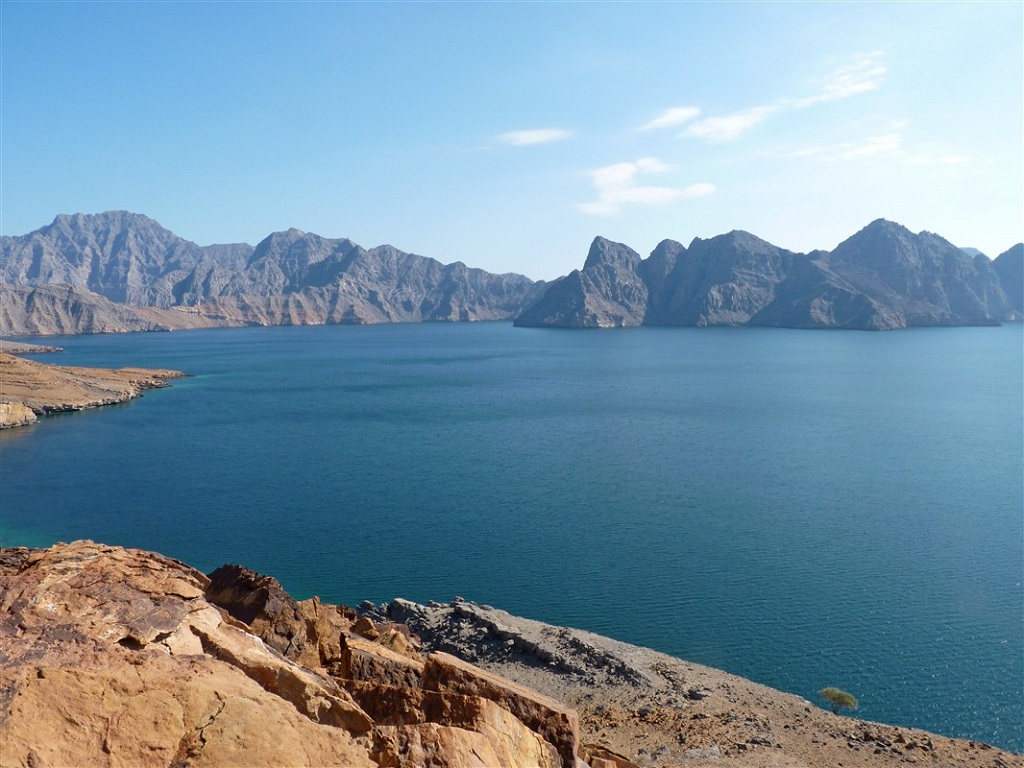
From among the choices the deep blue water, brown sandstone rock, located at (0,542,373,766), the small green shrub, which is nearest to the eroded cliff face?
brown sandstone rock, located at (0,542,373,766)

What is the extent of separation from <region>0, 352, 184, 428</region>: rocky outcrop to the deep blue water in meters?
5.54

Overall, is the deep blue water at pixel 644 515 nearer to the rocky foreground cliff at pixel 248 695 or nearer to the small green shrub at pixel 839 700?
the small green shrub at pixel 839 700

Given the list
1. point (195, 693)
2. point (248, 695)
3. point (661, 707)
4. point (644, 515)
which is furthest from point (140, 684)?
point (644, 515)

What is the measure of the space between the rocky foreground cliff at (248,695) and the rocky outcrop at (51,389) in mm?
104497

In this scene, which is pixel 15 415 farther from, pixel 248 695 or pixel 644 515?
pixel 248 695

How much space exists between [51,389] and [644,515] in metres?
111

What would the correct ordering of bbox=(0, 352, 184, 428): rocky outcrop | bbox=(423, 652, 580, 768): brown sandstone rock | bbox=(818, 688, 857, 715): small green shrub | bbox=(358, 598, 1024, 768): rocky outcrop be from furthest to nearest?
1. bbox=(0, 352, 184, 428): rocky outcrop
2. bbox=(818, 688, 857, 715): small green shrub
3. bbox=(358, 598, 1024, 768): rocky outcrop
4. bbox=(423, 652, 580, 768): brown sandstone rock

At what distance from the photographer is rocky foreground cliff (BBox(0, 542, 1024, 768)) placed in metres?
12.1

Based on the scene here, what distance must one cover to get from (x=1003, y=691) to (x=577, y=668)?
829 inches

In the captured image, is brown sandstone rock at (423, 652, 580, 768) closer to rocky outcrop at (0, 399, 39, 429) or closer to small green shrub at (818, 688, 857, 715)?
small green shrub at (818, 688, 857, 715)

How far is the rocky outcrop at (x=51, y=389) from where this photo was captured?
356ft

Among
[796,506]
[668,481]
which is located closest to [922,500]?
[796,506]

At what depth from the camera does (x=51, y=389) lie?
121 metres

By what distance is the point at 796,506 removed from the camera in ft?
200
